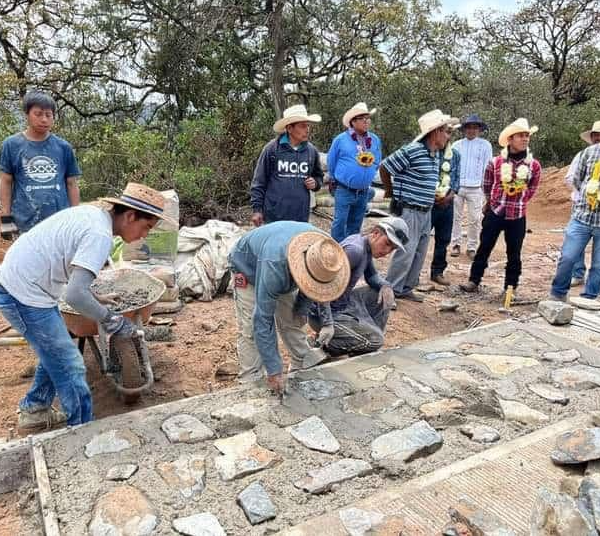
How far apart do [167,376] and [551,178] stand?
11.7 metres

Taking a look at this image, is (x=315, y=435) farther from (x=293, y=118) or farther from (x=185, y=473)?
(x=293, y=118)

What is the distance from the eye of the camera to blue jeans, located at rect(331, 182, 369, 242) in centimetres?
552

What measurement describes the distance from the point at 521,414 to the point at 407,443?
77 cm

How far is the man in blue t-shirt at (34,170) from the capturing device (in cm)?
379

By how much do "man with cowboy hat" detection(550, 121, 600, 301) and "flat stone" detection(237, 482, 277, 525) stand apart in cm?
394

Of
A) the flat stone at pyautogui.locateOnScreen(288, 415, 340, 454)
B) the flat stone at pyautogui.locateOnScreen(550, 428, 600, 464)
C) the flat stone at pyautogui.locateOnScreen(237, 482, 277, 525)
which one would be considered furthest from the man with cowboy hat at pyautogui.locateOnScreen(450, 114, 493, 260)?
the flat stone at pyautogui.locateOnScreen(237, 482, 277, 525)

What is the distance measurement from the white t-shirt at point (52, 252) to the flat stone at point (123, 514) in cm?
93

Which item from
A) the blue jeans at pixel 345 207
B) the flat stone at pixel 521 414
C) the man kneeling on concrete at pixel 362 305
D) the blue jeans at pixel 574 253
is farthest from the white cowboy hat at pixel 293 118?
the flat stone at pixel 521 414

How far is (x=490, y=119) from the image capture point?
13.0 meters

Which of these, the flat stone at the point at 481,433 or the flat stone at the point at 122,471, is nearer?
the flat stone at the point at 122,471

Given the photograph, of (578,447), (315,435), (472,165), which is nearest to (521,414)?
(578,447)

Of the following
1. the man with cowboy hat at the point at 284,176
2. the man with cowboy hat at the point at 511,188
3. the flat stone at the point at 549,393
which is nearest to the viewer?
the flat stone at the point at 549,393

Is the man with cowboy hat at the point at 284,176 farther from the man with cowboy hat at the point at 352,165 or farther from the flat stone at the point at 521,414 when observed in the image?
the flat stone at the point at 521,414

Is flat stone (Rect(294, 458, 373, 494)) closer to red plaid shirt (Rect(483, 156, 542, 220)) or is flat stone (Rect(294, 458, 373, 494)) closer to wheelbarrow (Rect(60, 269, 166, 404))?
wheelbarrow (Rect(60, 269, 166, 404))
